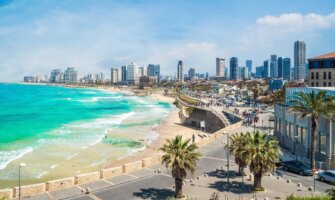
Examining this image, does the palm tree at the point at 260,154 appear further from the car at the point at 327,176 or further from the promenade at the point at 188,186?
the car at the point at 327,176

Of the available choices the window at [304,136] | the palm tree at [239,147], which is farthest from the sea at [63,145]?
the window at [304,136]

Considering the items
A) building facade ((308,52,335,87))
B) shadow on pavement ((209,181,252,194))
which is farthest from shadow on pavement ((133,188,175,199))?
building facade ((308,52,335,87))

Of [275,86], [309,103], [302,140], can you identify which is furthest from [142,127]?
[275,86]

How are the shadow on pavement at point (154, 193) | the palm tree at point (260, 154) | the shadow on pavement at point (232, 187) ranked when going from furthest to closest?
1. the shadow on pavement at point (232, 187)
2. the shadow on pavement at point (154, 193)
3. the palm tree at point (260, 154)

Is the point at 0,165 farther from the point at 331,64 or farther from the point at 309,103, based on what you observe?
the point at 331,64

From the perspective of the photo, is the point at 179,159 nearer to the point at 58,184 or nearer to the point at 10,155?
the point at 58,184

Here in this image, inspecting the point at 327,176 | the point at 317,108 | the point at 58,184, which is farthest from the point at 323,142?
the point at 58,184

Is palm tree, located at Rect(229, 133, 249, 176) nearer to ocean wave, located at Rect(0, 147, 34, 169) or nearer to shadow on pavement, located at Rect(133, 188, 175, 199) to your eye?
shadow on pavement, located at Rect(133, 188, 175, 199)
